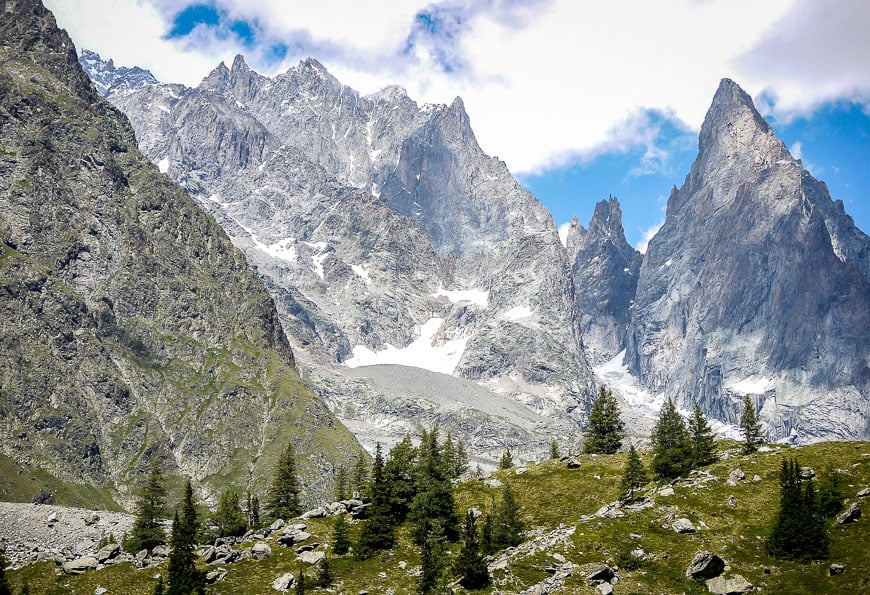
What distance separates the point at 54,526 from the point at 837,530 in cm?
10064

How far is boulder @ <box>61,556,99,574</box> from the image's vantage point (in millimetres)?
62469

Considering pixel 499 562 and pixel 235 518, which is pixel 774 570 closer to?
pixel 499 562

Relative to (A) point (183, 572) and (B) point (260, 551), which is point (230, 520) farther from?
(A) point (183, 572)

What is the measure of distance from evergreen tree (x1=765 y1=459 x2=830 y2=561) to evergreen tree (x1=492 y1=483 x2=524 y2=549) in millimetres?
23596

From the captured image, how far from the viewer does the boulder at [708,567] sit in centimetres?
5400

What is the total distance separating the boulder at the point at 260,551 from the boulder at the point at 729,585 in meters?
39.5

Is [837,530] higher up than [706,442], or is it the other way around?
[706,442]

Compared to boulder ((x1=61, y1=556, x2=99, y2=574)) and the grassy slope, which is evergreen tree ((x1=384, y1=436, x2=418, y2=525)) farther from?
boulder ((x1=61, y1=556, x2=99, y2=574))

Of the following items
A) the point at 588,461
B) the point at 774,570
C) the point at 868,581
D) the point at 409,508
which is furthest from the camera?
the point at 588,461

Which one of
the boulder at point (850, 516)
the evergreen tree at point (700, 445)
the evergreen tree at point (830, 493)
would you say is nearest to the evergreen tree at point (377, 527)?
the evergreen tree at point (700, 445)

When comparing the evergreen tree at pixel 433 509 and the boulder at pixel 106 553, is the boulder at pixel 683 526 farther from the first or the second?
the boulder at pixel 106 553

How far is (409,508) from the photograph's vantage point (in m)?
81.8

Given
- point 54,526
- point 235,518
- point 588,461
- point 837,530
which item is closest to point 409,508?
point 588,461

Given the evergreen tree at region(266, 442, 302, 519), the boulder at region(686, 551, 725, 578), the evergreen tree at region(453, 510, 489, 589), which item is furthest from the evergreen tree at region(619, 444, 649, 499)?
the evergreen tree at region(266, 442, 302, 519)
